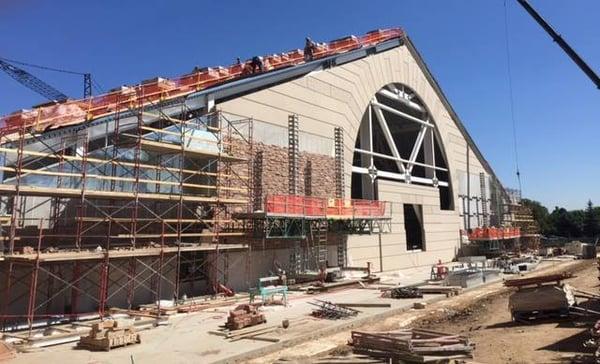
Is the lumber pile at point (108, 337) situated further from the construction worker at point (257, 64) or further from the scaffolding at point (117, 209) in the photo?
the construction worker at point (257, 64)

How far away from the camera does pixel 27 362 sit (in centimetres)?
1077

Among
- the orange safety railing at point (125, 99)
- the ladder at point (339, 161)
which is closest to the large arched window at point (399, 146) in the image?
the ladder at point (339, 161)

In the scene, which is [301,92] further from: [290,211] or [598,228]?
[598,228]

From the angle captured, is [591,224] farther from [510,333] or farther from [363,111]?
[510,333]

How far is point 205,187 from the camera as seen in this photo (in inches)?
805

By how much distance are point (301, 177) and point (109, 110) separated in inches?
451

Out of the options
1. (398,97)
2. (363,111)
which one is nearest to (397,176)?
(363,111)

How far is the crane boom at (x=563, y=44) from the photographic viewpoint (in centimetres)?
2133

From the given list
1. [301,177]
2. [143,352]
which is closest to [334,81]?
[301,177]

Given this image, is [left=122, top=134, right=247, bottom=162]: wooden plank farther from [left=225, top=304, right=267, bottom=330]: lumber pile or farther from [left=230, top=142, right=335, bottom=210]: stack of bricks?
[left=225, top=304, right=267, bottom=330]: lumber pile

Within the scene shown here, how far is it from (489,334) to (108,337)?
33.7 ft

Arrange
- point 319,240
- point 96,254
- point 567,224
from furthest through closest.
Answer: point 567,224 → point 319,240 → point 96,254

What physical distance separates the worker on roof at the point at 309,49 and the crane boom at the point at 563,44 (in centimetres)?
1440

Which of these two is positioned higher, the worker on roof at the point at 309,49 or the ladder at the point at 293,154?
the worker on roof at the point at 309,49
